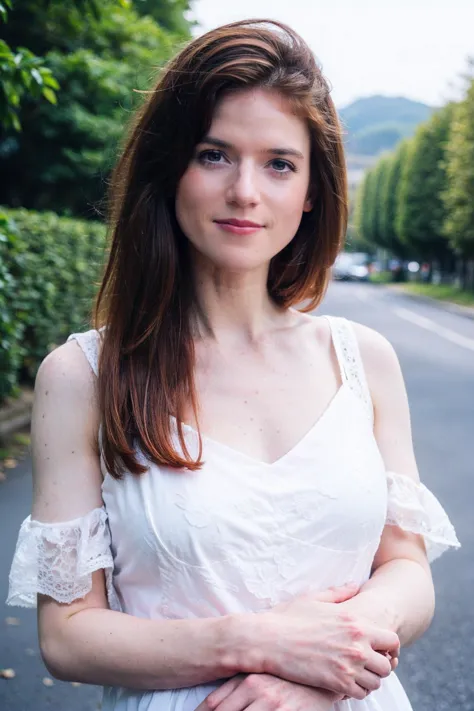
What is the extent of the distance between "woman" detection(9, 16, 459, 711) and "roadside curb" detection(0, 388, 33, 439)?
586cm

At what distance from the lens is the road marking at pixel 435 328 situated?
16.9 meters

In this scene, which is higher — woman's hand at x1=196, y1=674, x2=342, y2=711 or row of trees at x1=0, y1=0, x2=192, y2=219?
row of trees at x1=0, y1=0, x2=192, y2=219

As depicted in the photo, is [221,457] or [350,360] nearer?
[221,457]

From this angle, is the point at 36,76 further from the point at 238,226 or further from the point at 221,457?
the point at 221,457

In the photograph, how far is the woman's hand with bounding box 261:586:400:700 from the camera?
1.41 m

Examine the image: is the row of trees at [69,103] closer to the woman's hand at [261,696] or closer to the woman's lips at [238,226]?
the woman's lips at [238,226]

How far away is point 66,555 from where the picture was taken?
1521mm

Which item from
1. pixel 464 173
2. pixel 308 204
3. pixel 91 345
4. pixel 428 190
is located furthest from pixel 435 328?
pixel 428 190

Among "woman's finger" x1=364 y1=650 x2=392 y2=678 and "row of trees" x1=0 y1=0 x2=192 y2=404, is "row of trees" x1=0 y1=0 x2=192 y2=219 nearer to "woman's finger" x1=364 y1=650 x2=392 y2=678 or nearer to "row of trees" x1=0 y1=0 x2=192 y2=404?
"row of trees" x1=0 y1=0 x2=192 y2=404

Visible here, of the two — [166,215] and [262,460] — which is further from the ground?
[166,215]

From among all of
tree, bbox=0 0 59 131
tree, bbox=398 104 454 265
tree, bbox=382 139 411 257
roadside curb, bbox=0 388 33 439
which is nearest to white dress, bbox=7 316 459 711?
tree, bbox=0 0 59 131

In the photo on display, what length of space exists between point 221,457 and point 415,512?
18.4 inches

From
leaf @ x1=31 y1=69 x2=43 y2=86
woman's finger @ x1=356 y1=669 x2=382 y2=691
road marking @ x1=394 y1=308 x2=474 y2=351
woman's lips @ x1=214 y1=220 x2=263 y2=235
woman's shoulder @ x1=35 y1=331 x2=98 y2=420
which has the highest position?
leaf @ x1=31 y1=69 x2=43 y2=86

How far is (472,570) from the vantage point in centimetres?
491
